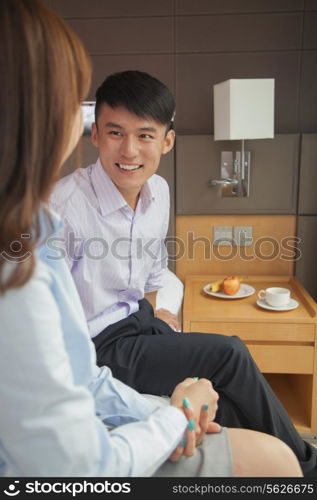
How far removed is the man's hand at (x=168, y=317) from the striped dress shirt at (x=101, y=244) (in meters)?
0.17

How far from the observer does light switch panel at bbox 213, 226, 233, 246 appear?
2.64 meters

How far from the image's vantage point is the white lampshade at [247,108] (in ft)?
7.45

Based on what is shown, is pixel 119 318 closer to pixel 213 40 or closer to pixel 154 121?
pixel 154 121

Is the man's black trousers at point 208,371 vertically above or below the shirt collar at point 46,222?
below

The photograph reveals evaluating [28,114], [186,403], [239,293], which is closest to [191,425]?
[186,403]

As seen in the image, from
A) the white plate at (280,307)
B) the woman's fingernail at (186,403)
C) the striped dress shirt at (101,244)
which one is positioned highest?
the striped dress shirt at (101,244)

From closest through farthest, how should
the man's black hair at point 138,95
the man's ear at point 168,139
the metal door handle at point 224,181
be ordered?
the man's black hair at point 138,95 → the man's ear at point 168,139 → the metal door handle at point 224,181

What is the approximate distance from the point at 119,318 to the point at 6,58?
3.85 feet

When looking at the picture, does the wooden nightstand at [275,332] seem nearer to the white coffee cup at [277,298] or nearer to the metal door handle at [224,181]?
the white coffee cup at [277,298]

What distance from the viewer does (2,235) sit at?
751 mm

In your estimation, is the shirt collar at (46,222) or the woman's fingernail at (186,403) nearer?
the shirt collar at (46,222)

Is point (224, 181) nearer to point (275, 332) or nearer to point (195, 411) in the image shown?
point (275, 332)

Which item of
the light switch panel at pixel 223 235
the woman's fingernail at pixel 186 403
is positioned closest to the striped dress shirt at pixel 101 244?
the woman's fingernail at pixel 186 403

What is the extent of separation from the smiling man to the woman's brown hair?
0.92 meters
